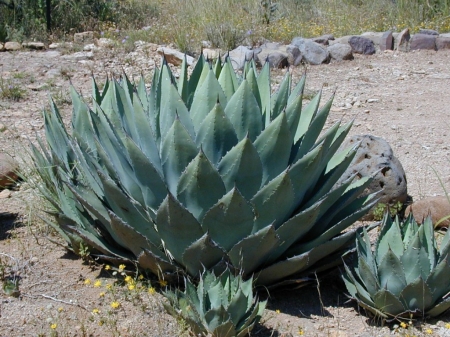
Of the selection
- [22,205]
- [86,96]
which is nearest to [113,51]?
[86,96]

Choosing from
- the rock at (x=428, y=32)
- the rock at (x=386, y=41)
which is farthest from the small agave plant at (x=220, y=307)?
the rock at (x=428, y=32)

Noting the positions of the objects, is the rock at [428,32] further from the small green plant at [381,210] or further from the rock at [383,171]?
the small green plant at [381,210]

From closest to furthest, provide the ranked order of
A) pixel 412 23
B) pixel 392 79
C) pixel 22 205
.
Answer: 1. pixel 22 205
2. pixel 392 79
3. pixel 412 23

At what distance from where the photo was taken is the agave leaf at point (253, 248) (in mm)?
2676

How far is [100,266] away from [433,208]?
2.27 m

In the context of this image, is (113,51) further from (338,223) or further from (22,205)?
(338,223)

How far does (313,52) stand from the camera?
28.0 feet

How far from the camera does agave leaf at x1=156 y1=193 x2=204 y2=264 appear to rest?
2.61 m

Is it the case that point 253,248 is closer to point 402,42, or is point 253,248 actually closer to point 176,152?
point 176,152

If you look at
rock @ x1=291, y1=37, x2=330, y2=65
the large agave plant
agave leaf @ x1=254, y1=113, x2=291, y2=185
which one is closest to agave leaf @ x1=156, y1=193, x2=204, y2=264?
the large agave plant

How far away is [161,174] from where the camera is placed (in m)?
2.88

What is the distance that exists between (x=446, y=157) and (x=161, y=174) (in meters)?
3.28

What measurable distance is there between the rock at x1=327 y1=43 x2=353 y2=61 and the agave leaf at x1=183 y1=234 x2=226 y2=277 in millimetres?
6462

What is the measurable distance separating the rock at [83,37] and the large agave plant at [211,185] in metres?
6.63
